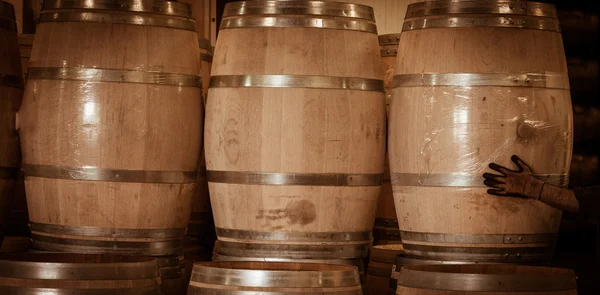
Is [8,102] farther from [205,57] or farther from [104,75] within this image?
[205,57]

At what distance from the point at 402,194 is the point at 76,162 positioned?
65.1 inches

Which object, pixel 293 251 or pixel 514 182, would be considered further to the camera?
pixel 293 251

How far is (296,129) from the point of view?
5820mm

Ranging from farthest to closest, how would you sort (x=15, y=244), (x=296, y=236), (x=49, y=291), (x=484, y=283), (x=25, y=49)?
(x=25, y=49)
(x=15, y=244)
(x=296, y=236)
(x=49, y=291)
(x=484, y=283)

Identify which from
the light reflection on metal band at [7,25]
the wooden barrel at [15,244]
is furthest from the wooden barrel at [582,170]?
the light reflection on metal band at [7,25]

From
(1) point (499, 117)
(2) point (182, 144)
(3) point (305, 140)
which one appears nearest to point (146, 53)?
(2) point (182, 144)

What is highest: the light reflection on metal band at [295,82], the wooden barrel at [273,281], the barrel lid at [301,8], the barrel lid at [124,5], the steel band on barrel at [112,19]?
the barrel lid at [301,8]

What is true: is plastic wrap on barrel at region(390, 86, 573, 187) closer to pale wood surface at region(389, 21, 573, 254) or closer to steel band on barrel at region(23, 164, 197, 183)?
pale wood surface at region(389, 21, 573, 254)

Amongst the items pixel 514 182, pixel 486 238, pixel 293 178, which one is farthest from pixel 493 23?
pixel 293 178

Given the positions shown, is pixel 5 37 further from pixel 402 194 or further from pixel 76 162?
pixel 402 194

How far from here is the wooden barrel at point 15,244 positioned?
6766 mm

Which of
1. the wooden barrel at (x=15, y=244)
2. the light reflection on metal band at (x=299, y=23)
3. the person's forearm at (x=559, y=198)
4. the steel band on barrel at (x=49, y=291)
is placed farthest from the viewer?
the wooden barrel at (x=15, y=244)

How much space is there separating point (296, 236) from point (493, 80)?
1.24 m

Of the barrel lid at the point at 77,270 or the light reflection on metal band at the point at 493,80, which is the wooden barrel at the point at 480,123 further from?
the barrel lid at the point at 77,270
